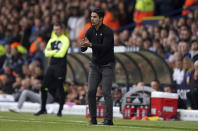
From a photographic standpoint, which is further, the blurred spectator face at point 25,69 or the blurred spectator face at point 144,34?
the blurred spectator face at point 25,69

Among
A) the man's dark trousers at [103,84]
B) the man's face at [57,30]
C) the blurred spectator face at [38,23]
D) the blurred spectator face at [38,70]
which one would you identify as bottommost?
the man's dark trousers at [103,84]

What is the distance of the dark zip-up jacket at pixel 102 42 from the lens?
471 inches

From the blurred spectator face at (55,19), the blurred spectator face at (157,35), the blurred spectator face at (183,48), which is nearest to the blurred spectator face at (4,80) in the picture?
the blurred spectator face at (55,19)

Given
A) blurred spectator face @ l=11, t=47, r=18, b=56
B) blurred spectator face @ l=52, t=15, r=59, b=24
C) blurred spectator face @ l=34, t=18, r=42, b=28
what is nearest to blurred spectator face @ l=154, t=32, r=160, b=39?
blurred spectator face @ l=52, t=15, r=59, b=24

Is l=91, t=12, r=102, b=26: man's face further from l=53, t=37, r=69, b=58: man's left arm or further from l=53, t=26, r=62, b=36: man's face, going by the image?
l=53, t=26, r=62, b=36: man's face

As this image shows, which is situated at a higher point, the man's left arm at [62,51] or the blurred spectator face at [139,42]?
the blurred spectator face at [139,42]

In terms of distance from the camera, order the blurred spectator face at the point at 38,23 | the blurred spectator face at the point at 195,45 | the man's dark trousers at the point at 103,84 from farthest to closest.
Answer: the blurred spectator face at the point at 38,23 → the blurred spectator face at the point at 195,45 → the man's dark trousers at the point at 103,84

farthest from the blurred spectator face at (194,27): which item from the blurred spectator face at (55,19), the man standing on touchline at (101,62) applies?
the man standing on touchline at (101,62)

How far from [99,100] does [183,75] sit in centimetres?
243

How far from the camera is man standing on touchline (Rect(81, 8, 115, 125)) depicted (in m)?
11.9

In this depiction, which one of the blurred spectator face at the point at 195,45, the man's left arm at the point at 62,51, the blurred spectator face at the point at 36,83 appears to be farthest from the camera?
the blurred spectator face at the point at 36,83

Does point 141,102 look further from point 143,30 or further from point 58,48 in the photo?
point 143,30

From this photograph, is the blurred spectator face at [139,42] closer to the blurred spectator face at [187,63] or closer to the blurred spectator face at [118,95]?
the blurred spectator face at [118,95]

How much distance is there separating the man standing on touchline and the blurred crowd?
14.6 feet
